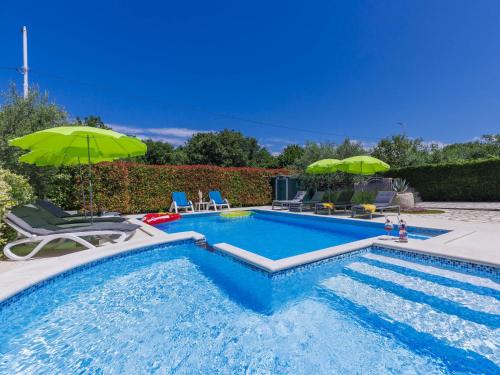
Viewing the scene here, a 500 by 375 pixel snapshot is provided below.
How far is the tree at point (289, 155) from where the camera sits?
3742 cm

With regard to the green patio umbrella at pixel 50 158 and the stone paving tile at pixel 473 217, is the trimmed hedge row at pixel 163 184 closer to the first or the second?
the green patio umbrella at pixel 50 158

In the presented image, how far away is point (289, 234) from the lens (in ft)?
27.2

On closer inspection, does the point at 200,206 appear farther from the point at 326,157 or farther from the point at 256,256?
the point at 256,256

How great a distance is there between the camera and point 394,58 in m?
17.7

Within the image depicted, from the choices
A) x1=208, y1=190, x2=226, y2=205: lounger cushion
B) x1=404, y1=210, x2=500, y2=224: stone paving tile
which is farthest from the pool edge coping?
x1=404, y1=210, x2=500, y2=224: stone paving tile

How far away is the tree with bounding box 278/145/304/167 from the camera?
37.4 metres

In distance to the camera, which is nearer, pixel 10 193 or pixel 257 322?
pixel 257 322

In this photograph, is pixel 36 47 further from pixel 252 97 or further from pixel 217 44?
pixel 252 97

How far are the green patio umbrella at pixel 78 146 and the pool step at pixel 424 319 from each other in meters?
5.14

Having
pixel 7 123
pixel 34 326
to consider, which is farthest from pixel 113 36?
pixel 34 326

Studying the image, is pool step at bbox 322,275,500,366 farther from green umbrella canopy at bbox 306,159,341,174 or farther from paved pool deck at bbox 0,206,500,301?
green umbrella canopy at bbox 306,159,341,174

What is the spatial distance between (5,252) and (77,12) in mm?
13196

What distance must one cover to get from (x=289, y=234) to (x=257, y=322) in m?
5.24

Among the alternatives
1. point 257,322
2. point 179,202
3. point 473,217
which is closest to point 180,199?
point 179,202
